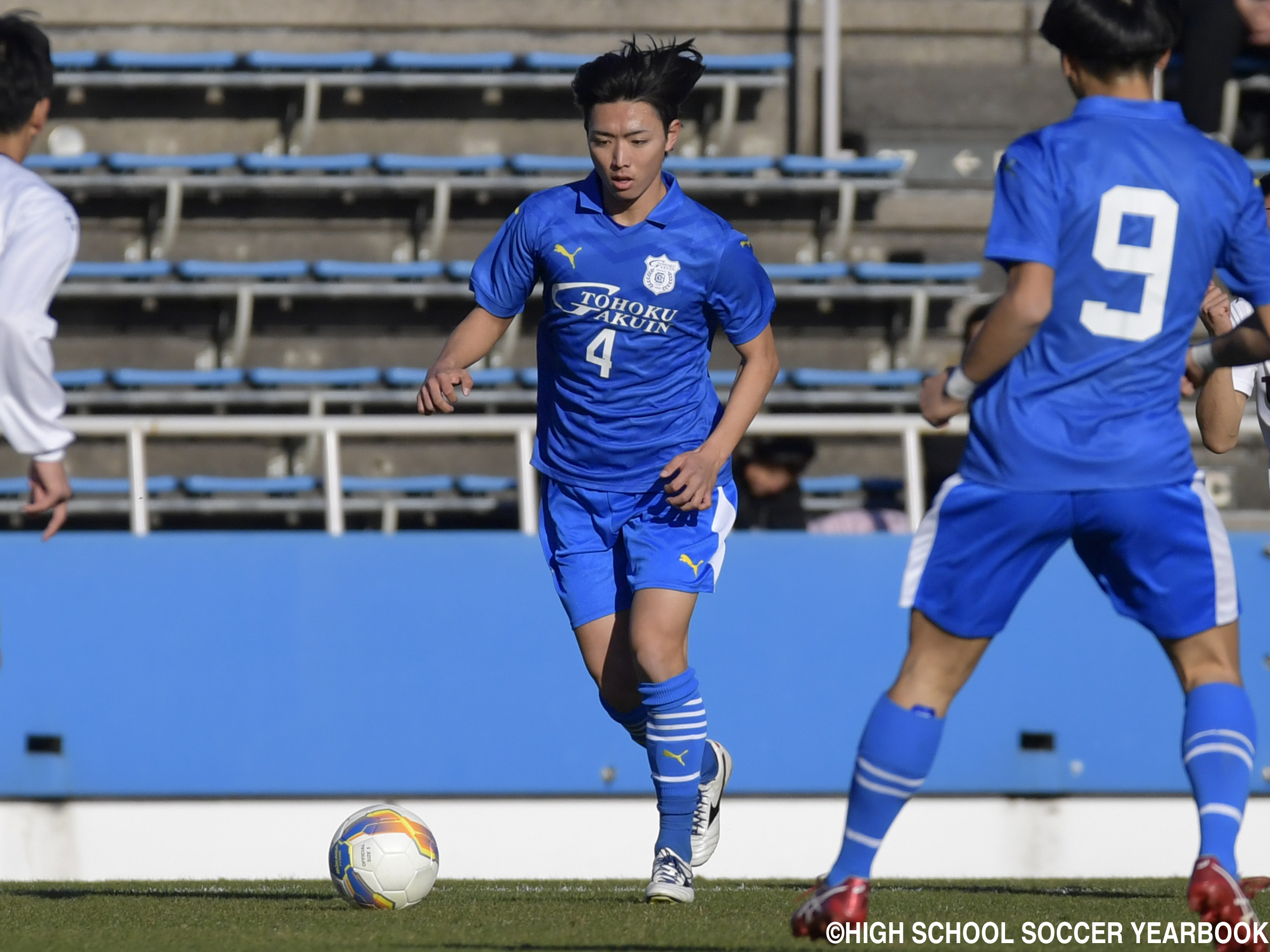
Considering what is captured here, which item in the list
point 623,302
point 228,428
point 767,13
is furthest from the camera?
point 767,13

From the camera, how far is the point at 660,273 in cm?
461

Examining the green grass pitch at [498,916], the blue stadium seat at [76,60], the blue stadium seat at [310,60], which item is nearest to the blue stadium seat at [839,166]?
the blue stadium seat at [310,60]

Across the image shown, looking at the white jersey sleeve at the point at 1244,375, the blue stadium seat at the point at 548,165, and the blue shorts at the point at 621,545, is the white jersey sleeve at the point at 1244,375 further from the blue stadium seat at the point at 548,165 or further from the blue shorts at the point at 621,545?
the blue stadium seat at the point at 548,165

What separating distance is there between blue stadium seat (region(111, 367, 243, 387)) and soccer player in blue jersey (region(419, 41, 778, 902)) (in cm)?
505

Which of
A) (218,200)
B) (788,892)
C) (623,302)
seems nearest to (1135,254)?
(623,302)

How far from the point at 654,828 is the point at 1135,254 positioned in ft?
16.2

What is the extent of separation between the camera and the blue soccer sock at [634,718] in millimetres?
4883

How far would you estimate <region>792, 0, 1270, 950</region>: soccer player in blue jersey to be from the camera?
3275 mm

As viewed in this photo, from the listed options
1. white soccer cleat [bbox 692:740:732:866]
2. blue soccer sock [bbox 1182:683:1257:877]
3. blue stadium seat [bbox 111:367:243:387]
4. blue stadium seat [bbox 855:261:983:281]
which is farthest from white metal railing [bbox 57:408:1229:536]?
blue soccer sock [bbox 1182:683:1257:877]

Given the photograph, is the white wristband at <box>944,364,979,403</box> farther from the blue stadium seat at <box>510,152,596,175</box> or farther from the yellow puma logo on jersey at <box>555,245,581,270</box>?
the blue stadium seat at <box>510,152,596,175</box>

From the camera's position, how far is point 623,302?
15.1 ft

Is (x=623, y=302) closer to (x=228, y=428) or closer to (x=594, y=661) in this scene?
(x=594, y=661)

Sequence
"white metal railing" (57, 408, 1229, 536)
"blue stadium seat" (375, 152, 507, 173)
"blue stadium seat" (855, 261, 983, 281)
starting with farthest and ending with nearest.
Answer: "blue stadium seat" (375, 152, 507, 173) → "blue stadium seat" (855, 261, 983, 281) → "white metal railing" (57, 408, 1229, 536)

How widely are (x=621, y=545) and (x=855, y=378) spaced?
16.6 ft
